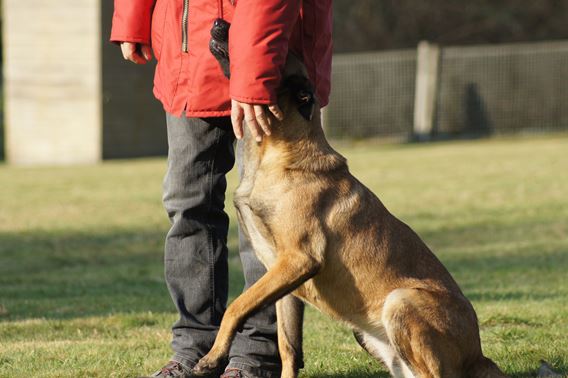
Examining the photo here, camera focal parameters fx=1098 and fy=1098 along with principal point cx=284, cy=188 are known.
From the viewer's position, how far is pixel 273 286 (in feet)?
14.2

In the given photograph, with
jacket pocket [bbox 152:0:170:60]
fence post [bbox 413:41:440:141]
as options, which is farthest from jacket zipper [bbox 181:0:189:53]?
fence post [bbox 413:41:440:141]

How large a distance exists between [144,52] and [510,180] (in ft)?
36.3

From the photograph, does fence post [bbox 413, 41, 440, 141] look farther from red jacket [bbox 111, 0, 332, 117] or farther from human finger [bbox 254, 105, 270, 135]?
human finger [bbox 254, 105, 270, 135]

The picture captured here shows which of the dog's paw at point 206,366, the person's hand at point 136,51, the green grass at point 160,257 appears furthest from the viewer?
the green grass at point 160,257

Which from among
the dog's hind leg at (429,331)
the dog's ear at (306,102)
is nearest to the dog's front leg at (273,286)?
the dog's hind leg at (429,331)

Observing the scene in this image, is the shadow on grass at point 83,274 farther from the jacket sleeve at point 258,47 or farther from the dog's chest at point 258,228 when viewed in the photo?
the jacket sleeve at point 258,47

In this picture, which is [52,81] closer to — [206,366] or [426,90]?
[426,90]

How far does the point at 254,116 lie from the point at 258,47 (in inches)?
11.4

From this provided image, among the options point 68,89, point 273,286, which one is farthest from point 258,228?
point 68,89

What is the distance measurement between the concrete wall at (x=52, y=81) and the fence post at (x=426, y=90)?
6.83m

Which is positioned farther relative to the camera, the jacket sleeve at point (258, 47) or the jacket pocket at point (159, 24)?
the jacket pocket at point (159, 24)

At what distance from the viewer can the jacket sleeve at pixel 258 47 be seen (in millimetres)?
4355

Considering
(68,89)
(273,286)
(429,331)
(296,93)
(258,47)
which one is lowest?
(68,89)

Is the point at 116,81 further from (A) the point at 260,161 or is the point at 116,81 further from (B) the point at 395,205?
(A) the point at 260,161
